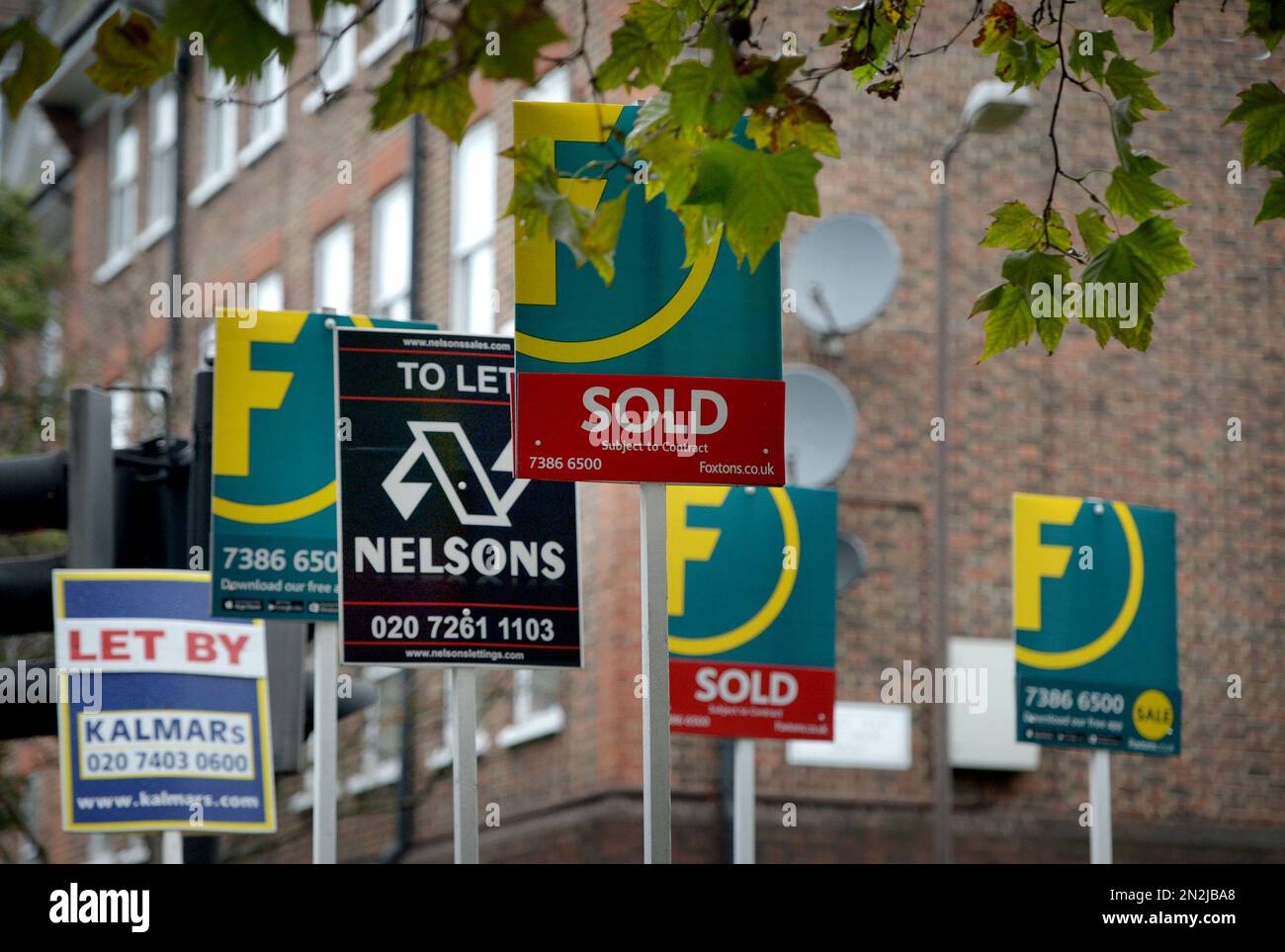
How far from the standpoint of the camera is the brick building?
2075 centimetres

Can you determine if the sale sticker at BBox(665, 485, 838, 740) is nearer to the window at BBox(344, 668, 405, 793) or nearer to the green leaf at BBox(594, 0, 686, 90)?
the green leaf at BBox(594, 0, 686, 90)

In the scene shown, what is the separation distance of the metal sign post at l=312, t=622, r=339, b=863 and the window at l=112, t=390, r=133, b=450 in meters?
13.9

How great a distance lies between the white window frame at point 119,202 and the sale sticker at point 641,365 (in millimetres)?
28487

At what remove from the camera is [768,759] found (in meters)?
20.5

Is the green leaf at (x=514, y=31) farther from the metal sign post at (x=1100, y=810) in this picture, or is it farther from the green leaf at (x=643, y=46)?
the metal sign post at (x=1100, y=810)

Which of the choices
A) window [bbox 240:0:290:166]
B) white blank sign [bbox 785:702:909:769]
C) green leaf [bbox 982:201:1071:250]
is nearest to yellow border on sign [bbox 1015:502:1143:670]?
green leaf [bbox 982:201:1071:250]

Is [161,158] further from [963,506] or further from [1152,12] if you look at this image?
[1152,12]

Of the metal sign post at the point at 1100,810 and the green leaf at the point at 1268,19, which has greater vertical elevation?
the green leaf at the point at 1268,19

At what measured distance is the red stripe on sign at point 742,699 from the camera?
37.4 feet

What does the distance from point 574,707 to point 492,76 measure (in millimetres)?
16572

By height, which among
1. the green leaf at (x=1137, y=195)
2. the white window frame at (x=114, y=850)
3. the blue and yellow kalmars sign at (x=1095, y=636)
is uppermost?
the green leaf at (x=1137, y=195)

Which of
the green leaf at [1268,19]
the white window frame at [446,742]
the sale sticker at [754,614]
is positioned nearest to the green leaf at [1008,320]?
the green leaf at [1268,19]

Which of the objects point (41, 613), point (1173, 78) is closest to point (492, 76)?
point (41, 613)
